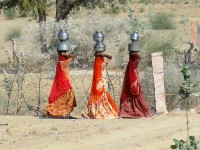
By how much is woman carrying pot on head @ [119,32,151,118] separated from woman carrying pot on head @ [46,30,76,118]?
A: 82 centimetres

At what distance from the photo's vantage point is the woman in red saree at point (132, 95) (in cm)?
1069

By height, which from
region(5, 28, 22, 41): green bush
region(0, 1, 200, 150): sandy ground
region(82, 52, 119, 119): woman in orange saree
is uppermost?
region(5, 28, 22, 41): green bush

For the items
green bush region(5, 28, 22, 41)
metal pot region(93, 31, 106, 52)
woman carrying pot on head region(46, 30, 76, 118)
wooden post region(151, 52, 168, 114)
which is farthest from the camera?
green bush region(5, 28, 22, 41)

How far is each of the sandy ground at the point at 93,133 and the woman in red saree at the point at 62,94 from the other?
12.4 inches

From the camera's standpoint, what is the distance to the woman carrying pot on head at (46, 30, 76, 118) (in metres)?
10.8

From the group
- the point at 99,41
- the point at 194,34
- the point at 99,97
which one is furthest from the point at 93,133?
the point at 194,34

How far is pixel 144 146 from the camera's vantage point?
8.80m

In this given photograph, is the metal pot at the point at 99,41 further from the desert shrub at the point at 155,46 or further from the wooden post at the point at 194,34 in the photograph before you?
the desert shrub at the point at 155,46

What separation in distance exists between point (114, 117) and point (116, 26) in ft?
46.8

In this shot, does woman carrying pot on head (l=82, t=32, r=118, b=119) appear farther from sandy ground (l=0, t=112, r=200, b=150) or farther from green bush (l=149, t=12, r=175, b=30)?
green bush (l=149, t=12, r=175, b=30)

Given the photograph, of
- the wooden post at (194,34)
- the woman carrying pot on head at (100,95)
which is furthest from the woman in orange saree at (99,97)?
the wooden post at (194,34)

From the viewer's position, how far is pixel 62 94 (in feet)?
35.5

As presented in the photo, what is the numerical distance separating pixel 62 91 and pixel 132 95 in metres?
1.10

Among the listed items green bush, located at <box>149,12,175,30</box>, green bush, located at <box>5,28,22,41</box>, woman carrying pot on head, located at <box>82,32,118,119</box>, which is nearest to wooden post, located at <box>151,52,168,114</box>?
woman carrying pot on head, located at <box>82,32,118,119</box>
